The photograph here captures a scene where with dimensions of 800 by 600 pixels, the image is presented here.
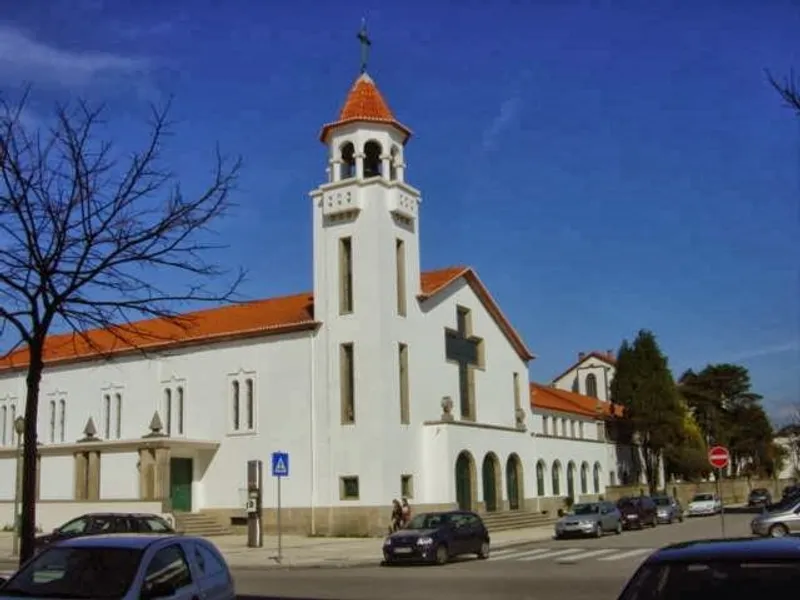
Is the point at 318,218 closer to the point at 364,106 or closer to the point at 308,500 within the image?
the point at 364,106

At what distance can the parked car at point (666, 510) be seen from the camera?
49.0 metres

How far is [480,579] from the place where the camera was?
20234 millimetres

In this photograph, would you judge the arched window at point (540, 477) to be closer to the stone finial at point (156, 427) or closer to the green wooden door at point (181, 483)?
the green wooden door at point (181, 483)

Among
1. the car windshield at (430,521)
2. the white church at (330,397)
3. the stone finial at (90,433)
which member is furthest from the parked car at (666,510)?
the stone finial at (90,433)

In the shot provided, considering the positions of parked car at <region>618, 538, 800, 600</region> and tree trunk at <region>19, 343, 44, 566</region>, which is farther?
tree trunk at <region>19, 343, 44, 566</region>

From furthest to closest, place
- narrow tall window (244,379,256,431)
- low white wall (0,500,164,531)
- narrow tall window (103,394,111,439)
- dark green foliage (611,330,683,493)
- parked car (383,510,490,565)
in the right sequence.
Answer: dark green foliage (611,330,683,493) < narrow tall window (103,394,111,439) < narrow tall window (244,379,256,431) < low white wall (0,500,164,531) < parked car (383,510,490,565)

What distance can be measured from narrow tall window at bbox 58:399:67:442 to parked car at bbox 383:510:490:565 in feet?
87.3

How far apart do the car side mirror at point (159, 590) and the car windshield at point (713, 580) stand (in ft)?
14.9

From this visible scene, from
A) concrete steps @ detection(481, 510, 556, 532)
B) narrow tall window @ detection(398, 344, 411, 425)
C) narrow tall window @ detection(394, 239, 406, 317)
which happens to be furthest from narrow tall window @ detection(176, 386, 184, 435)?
concrete steps @ detection(481, 510, 556, 532)

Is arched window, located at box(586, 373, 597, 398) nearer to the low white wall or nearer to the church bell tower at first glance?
the church bell tower

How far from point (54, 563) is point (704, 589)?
20.2 ft

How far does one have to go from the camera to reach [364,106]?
41656 millimetres

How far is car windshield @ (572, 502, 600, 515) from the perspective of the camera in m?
37.0

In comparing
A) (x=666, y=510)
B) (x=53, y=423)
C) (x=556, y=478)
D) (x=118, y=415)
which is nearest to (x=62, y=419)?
(x=53, y=423)
